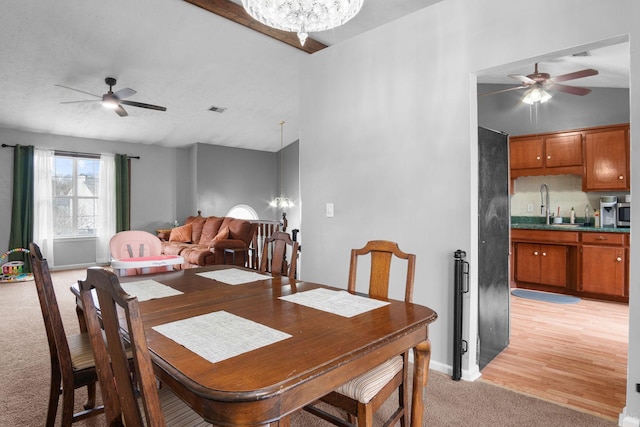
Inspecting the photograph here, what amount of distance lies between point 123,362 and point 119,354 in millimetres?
28

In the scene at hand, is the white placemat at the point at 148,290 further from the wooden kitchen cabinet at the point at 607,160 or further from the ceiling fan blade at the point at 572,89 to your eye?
the wooden kitchen cabinet at the point at 607,160

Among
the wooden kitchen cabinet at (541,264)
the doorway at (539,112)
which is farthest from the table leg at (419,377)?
the wooden kitchen cabinet at (541,264)

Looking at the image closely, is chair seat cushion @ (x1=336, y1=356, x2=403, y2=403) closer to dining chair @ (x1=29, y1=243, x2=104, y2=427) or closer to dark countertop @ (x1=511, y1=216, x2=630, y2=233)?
dining chair @ (x1=29, y1=243, x2=104, y2=427)

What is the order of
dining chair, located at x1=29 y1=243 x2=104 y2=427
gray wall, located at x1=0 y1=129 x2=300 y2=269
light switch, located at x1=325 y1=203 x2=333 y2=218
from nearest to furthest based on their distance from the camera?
dining chair, located at x1=29 y1=243 x2=104 y2=427 < light switch, located at x1=325 y1=203 x2=333 y2=218 < gray wall, located at x1=0 y1=129 x2=300 y2=269

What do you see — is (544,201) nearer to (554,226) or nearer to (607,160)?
(554,226)

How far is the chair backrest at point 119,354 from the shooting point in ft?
2.94

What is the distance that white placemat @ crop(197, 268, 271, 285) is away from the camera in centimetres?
224

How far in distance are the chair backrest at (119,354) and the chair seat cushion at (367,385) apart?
727 mm

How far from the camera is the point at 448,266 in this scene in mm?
2625

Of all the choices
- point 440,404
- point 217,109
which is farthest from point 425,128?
point 217,109

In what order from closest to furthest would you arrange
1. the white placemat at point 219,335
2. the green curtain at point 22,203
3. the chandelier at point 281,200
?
the white placemat at point 219,335 → the green curtain at point 22,203 → the chandelier at point 281,200

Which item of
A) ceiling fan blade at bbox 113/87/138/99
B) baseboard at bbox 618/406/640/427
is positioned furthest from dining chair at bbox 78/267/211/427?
ceiling fan blade at bbox 113/87/138/99

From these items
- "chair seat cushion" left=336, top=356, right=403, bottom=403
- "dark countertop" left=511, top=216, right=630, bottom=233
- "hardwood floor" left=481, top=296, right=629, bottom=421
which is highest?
"dark countertop" left=511, top=216, right=630, bottom=233

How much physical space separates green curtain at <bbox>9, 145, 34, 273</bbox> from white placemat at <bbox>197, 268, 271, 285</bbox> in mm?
5852
